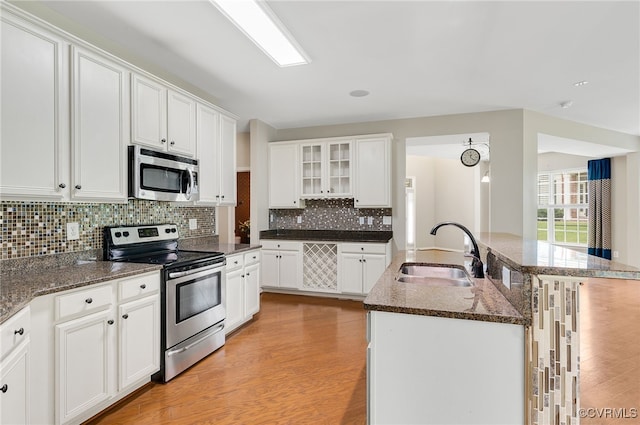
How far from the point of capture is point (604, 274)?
1089mm

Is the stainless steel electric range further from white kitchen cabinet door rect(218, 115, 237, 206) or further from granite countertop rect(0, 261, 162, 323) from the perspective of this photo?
white kitchen cabinet door rect(218, 115, 237, 206)

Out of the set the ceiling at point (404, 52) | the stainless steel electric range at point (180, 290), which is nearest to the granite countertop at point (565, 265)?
the ceiling at point (404, 52)

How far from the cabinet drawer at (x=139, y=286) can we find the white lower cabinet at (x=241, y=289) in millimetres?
861

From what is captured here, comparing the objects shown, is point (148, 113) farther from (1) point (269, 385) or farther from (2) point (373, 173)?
(2) point (373, 173)

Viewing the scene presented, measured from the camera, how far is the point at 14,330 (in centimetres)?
135

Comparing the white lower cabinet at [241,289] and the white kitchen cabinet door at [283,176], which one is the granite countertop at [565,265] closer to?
the white lower cabinet at [241,289]

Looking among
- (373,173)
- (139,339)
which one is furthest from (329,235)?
(139,339)

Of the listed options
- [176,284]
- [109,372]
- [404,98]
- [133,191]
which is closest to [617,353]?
[404,98]

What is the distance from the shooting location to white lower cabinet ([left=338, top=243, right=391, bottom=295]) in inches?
169

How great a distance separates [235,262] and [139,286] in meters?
1.13

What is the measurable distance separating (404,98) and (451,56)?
1.10 meters

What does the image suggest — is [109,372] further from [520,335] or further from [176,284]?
[520,335]

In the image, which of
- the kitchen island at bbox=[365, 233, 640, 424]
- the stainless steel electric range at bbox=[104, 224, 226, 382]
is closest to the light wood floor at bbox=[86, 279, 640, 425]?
the stainless steel electric range at bbox=[104, 224, 226, 382]

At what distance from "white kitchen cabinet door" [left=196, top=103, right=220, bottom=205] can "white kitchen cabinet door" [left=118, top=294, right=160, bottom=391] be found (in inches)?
49.7
